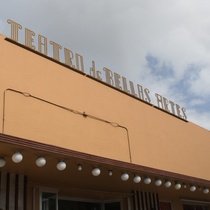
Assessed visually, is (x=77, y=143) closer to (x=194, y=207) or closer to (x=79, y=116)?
(x=79, y=116)

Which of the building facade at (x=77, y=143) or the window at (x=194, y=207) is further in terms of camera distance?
the window at (x=194, y=207)

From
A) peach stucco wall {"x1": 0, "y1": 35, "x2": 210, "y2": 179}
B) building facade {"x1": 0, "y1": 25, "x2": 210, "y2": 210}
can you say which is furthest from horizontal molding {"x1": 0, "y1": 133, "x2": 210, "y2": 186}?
peach stucco wall {"x1": 0, "y1": 35, "x2": 210, "y2": 179}

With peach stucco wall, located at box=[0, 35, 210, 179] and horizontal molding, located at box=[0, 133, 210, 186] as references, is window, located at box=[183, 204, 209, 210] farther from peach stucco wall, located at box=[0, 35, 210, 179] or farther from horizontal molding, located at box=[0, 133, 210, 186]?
horizontal molding, located at box=[0, 133, 210, 186]

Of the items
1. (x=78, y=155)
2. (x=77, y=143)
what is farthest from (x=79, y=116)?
(x=78, y=155)

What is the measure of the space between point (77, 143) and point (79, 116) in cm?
87

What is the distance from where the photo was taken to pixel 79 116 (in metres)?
11.0

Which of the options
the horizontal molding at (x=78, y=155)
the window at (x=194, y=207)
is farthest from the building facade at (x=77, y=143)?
the window at (x=194, y=207)

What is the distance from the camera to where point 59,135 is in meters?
10.1

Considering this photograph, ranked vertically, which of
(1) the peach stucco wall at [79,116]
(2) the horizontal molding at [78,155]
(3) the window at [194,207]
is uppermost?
(1) the peach stucco wall at [79,116]

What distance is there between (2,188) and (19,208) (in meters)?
0.68

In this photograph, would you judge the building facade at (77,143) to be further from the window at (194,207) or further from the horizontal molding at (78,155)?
the window at (194,207)

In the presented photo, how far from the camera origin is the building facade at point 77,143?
8633mm

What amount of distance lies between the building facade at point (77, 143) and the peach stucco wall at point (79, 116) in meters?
0.03

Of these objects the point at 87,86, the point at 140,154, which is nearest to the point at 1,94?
the point at 87,86
